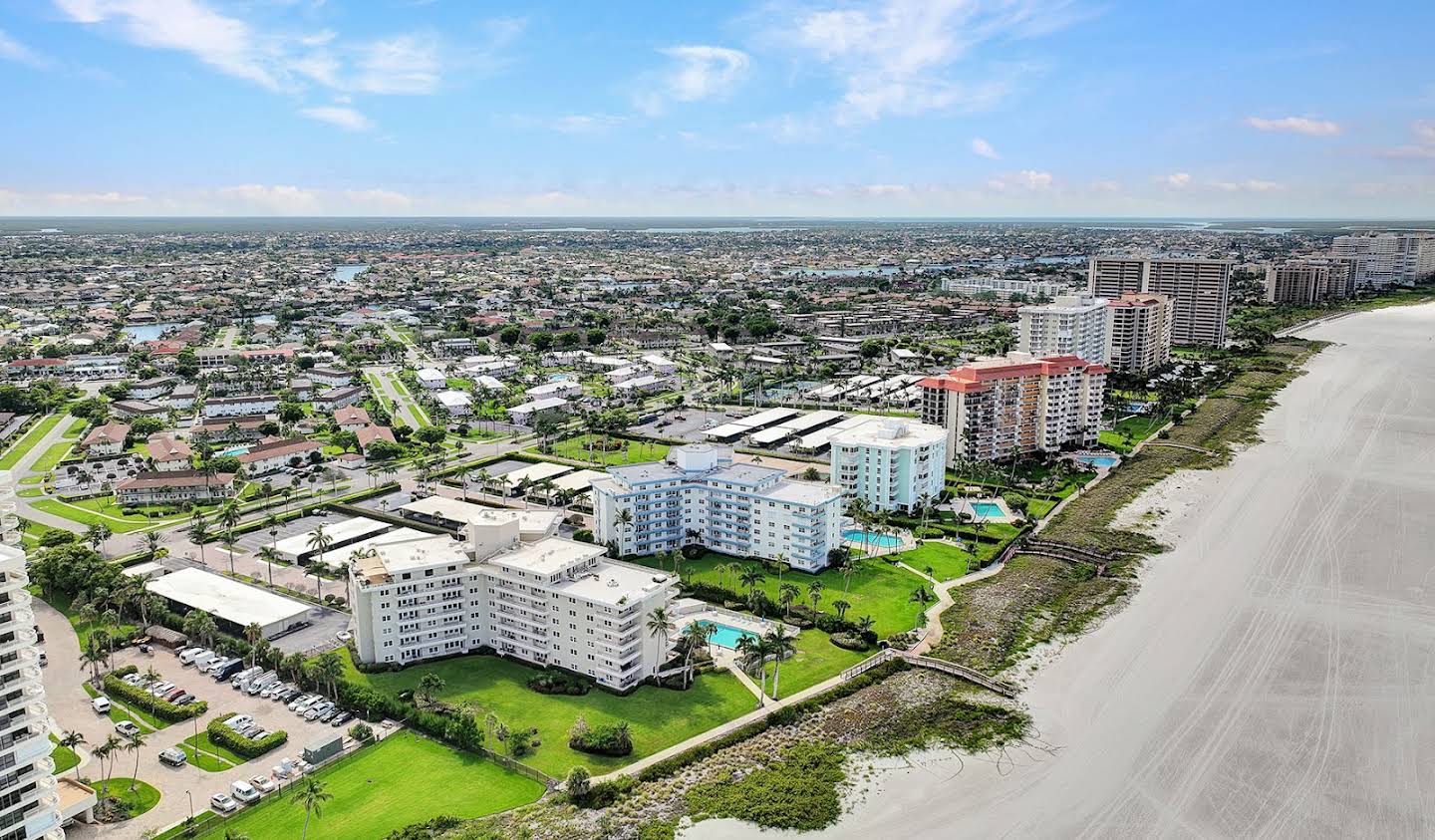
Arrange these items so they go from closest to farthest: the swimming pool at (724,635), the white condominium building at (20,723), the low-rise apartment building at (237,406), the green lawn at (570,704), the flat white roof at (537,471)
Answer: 1. the white condominium building at (20,723)
2. the green lawn at (570,704)
3. the swimming pool at (724,635)
4. the flat white roof at (537,471)
5. the low-rise apartment building at (237,406)

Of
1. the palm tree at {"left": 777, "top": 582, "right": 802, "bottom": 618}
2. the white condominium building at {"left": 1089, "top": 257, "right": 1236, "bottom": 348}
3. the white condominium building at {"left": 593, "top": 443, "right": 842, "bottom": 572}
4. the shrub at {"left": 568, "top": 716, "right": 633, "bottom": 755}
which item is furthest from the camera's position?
the white condominium building at {"left": 1089, "top": 257, "right": 1236, "bottom": 348}

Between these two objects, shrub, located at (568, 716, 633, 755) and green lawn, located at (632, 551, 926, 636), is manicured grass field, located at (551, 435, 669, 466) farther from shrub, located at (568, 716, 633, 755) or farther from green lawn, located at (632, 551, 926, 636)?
shrub, located at (568, 716, 633, 755)

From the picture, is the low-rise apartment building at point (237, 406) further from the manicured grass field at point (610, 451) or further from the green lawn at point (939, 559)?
the green lawn at point (939, 559)

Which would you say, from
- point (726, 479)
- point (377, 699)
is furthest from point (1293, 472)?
point (377, 699)

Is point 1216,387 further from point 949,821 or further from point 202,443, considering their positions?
point 202,443

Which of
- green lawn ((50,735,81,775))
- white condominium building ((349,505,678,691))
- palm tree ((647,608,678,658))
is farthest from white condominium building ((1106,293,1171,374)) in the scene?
green lawn ((50,735,81,775))

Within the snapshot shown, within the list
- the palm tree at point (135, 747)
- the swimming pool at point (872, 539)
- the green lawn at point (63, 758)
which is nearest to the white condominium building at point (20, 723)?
the palm tree at point (135, 747)
